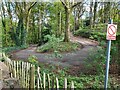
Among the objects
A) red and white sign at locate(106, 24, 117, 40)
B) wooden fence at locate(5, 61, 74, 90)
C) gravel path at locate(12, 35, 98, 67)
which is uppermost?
red and white sign at locate(106, 24, 117, 40)

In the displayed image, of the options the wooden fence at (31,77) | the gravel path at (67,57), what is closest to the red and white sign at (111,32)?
the wooden fence at (31,77)

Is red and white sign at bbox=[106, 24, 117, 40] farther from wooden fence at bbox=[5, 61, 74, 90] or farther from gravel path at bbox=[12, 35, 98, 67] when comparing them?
gravel path at bbox=[12, 35, 98, 67]

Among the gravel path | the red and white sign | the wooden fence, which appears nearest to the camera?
the wooden fence

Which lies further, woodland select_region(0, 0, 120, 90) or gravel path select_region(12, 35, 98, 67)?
gravel path select_region(12, 35, 98, 67)

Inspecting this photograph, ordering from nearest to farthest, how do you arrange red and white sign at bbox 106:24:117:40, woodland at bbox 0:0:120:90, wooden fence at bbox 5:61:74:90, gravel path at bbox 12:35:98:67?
1. wooden fence at bbox 5:61:74:90
2. red and white sign at bbox 106:24:117:40
3. woodland at bbox 0:0:120:90
4. gravel path at bbox 12:35:98:67

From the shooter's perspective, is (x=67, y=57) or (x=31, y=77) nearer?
(x=31, y=77)

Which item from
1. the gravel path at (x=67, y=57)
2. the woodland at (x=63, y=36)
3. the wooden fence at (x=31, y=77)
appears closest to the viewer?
the wooden fence at (x=31, y=77)

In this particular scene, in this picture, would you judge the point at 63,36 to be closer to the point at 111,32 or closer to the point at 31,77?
the point at 31,77

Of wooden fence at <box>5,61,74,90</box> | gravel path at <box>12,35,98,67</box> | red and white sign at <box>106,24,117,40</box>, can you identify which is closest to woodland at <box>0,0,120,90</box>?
gravel path at <box>12,35,98,67</box>

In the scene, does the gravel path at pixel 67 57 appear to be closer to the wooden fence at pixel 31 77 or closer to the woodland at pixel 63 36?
the woodland at pixel 63 36

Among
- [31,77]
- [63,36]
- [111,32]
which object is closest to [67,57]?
[31,77]

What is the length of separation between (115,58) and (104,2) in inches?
615

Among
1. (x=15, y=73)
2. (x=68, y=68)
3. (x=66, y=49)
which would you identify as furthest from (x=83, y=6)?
(x=15, y=73)

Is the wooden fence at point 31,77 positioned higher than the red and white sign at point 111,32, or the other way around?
the red and white sign at point 111,32
